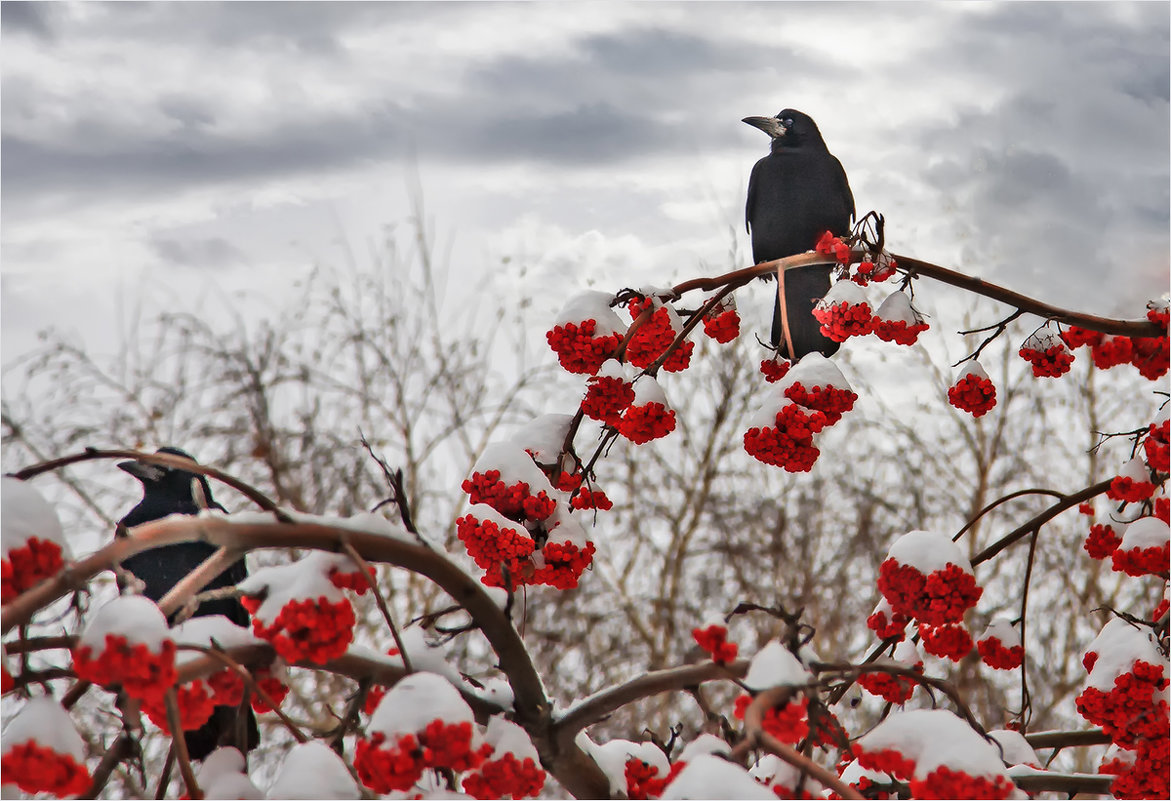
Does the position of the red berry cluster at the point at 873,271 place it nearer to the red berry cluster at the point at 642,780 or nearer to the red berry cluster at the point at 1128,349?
the red berry cluster at the point at 1128,349

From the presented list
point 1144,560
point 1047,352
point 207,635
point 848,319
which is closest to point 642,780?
point 207,635

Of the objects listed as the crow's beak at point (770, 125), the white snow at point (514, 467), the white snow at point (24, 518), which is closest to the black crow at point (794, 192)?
the crow's beak at point (770, 125)

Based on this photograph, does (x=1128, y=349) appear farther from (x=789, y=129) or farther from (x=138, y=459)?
(x=138, y=459)

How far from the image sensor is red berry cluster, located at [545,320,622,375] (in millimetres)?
2230

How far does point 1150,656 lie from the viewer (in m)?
2.15

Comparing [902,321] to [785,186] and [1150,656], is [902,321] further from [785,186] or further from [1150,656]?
[785,186]

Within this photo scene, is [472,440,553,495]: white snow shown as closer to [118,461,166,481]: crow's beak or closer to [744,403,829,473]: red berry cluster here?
[744,403,829,473]: red berry cluster

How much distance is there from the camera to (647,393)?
2303mm

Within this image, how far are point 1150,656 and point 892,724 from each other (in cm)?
95

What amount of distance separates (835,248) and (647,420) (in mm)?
573

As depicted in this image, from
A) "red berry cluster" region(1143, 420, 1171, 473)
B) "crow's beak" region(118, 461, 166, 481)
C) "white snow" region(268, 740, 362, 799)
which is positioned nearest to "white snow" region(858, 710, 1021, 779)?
"white snow" region(268, 740, 362, 799)

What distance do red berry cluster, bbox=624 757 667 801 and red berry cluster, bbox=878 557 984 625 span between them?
523mm

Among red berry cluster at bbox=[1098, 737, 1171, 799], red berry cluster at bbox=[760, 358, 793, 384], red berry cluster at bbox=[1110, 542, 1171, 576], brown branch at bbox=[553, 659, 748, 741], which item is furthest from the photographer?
red berry cluster at bbox=[760, 358, 793, 384]

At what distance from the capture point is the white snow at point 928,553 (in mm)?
1929
